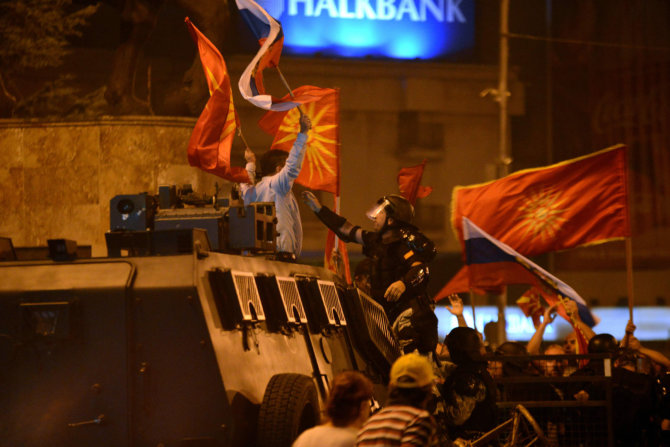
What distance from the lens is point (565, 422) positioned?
10.8 metres

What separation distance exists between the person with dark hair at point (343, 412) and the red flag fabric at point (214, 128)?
5902 mm

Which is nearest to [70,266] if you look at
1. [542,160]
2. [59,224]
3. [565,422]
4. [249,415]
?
[249,415]

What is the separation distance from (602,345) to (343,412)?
6.90 meters

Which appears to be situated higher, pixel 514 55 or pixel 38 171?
pixel 514 55

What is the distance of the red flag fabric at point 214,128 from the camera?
1146cm

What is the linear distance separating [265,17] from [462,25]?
22.4 meters

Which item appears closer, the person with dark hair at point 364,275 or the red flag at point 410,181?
the person with dark hair at point 364,275

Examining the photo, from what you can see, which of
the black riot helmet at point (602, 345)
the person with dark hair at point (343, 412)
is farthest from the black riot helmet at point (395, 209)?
the person with dark hair at point (343, 412)

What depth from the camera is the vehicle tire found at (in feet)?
22.9

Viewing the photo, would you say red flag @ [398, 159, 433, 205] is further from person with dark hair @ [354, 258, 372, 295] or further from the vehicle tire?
the vehicle tire

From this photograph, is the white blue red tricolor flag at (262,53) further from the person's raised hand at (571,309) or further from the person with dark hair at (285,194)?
the person's raised hand at (571,309)

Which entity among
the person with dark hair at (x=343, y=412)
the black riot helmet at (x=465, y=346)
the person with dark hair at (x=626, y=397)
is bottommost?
the person with dark hair at (x=626, y=397)

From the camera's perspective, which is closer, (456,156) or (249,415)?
(249,415)

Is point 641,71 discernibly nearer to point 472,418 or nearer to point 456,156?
point 456,156
